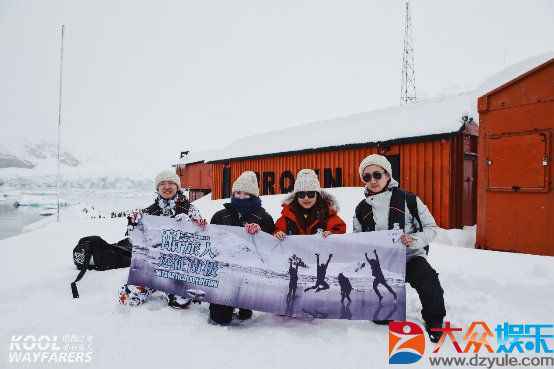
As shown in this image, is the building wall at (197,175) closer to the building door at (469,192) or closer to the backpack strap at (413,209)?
the building door at (469,192)

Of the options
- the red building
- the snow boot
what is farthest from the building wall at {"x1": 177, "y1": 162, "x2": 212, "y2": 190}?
the snow boot

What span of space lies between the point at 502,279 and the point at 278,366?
3931mm

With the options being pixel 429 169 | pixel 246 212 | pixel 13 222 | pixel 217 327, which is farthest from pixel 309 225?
pixel 13 222

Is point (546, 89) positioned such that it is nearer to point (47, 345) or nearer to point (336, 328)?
point (336, 328)

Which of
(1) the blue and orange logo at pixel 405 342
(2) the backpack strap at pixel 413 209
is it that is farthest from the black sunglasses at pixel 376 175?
(1) the blue and orange logo at pixel 405 342

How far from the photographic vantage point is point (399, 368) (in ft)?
8.48

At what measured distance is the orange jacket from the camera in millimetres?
3484

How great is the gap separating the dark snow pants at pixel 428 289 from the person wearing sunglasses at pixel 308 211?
80 centimetres

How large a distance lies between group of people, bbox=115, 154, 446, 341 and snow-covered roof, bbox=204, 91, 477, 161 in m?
6.53

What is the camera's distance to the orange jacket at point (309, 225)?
11.4 feet

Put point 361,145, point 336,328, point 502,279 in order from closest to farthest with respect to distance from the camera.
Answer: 1. point 336,328
2. point 502,279
3. point 361,145

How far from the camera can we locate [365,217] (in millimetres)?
3453

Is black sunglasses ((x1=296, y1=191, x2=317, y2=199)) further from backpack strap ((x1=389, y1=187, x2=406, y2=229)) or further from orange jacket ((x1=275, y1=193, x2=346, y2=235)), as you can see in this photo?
backpack strap ((x1=389, y1=187, x2=406, y2=229))

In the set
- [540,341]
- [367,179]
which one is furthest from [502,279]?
[367,179]
